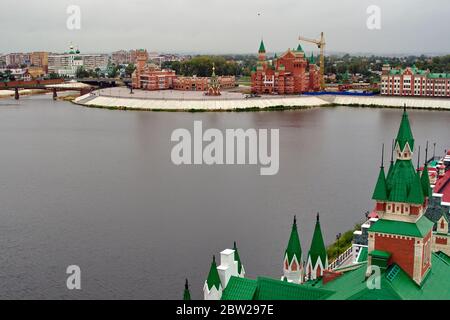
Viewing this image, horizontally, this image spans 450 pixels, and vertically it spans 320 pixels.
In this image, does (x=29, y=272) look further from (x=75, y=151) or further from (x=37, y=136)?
(x=37, y=136)

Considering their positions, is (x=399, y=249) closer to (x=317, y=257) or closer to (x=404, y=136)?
(x=404, y=136)

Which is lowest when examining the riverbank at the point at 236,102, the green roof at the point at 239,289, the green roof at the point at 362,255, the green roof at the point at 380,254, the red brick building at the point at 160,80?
the green roof at the point at 362,255

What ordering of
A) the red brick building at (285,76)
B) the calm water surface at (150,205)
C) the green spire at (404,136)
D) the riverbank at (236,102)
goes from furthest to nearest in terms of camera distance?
the red brick building at (285,76) → the riverbank at (236,102) → the calm water surface at (150,205) → the green spire at (404,136)

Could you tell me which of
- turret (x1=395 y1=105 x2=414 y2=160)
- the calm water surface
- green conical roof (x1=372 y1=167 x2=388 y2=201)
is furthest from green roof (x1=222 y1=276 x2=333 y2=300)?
the calm water surface

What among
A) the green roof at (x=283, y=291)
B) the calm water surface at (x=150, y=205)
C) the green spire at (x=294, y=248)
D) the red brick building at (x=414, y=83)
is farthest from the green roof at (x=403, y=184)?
the red brick building at (x=414, y=83)

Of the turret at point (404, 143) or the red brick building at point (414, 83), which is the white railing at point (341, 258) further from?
the red brick building at point (414, 83)

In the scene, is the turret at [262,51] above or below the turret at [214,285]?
above

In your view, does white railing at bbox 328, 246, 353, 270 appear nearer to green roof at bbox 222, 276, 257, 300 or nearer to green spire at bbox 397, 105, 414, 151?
green roof at bbox 222, 276, 257, 300

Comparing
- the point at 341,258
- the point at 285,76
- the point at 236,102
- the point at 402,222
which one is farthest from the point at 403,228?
the point at 285,76
